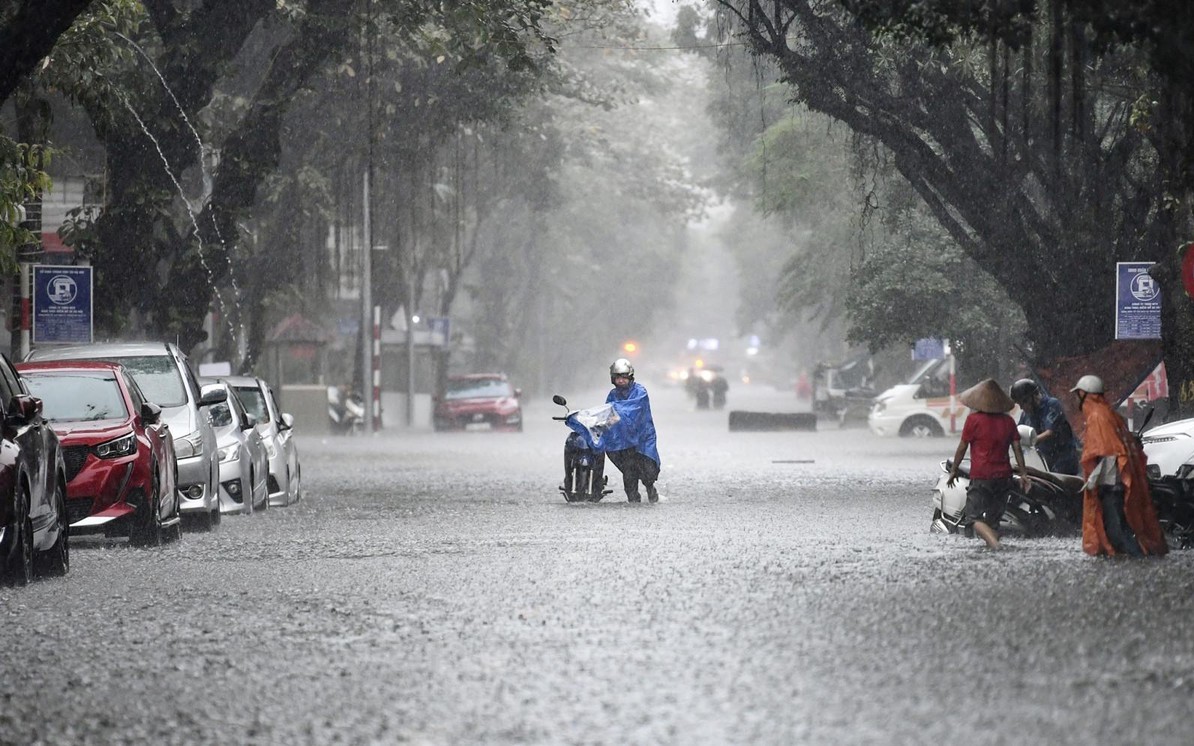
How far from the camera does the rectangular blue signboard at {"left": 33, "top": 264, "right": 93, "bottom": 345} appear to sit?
24.3 meters

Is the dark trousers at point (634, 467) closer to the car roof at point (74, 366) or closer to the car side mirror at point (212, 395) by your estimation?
the car side mirror at point (212, 395)

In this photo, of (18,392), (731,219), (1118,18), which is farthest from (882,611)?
(731,219)

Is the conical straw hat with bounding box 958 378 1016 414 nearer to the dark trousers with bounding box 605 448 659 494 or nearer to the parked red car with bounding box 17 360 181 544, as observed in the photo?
the parked red car with bounding box 17 360 181 544

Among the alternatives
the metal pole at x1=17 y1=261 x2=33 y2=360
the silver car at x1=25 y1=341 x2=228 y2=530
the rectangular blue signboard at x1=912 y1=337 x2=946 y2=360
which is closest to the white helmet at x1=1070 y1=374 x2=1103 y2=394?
the silver car at x1=25 y1=341 x2=228 y2=530

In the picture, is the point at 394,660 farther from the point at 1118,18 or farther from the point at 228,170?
the point at 228,170

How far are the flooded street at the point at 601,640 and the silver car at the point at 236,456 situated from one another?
A: 2599 millimetres

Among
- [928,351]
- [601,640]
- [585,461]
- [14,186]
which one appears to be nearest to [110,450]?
[14,186]

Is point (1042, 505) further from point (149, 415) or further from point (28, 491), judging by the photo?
point (28, 491)

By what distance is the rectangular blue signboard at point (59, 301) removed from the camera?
79.7 feet

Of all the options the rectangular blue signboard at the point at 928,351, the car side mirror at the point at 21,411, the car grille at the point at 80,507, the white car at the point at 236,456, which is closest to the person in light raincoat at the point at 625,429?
the white car at the point at 236,456

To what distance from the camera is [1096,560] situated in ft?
47.4

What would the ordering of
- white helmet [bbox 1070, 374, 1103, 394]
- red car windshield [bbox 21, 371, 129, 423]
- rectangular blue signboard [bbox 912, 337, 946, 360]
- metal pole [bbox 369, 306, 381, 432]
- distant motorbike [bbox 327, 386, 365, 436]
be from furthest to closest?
distant motorbike [bbox 327, 386, 365, 436], metal pole [bbox 369, 306, 381, 432], rectangular blue signboard [bbox 912, 337, 946, 360], red car windshield [bbox 21, 371, 129, 423], white helmet [bbox 1070, 374, 1103, 394]

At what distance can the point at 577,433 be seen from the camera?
23.5 m

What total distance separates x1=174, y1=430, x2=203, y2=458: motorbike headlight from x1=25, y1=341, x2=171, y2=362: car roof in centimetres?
130
